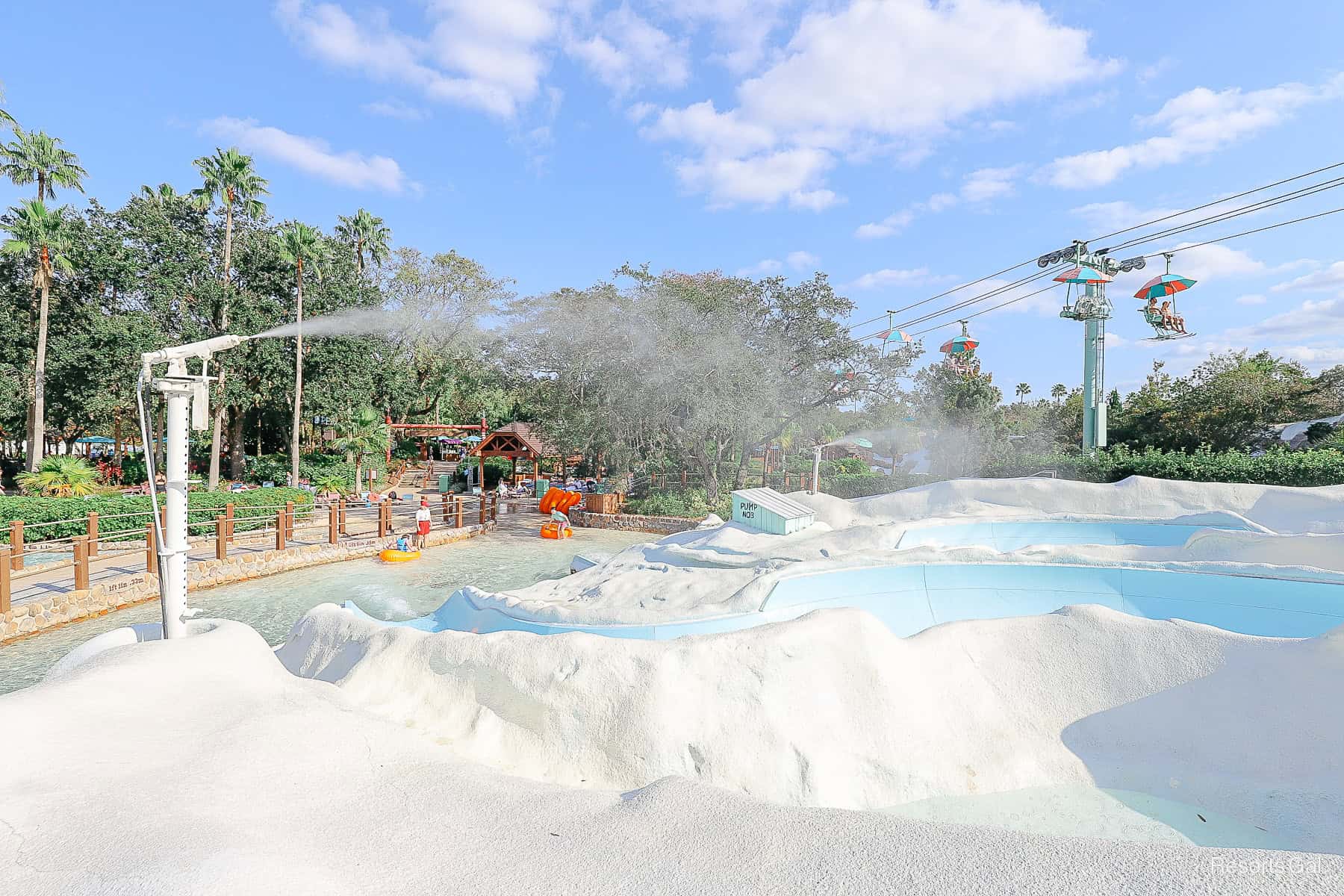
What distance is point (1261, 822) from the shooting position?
374cm

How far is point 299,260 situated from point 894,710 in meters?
24.6

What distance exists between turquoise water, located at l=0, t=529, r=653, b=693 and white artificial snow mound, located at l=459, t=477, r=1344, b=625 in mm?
2940

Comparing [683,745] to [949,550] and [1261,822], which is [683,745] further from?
[949,550]

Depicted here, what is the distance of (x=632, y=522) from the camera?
20.6m

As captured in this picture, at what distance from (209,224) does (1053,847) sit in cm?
3306

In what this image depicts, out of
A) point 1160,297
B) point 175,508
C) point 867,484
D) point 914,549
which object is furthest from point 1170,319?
point 175,508

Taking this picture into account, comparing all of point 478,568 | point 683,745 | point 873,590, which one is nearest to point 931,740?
point 683,745

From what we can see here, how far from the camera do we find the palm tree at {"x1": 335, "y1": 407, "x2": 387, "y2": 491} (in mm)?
26031

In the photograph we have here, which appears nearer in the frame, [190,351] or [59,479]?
[190,351]

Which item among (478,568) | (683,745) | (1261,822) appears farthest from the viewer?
(478,568)

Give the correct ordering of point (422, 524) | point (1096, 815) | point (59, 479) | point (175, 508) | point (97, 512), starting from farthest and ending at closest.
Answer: point (59, 479), point (422, 524), point (97, 512), point (175, 508), point (1096, 815)

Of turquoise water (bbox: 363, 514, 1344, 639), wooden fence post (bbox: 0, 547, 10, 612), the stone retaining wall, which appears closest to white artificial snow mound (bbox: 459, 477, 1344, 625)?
turquoise water (bbox: 363, 514, 1344, 639)

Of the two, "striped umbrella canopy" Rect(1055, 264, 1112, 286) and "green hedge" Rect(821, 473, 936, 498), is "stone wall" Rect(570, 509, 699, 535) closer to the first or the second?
"green hedge" Rect(821, 473, 936, 498)

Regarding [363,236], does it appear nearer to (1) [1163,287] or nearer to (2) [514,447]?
(2) [514,447]
